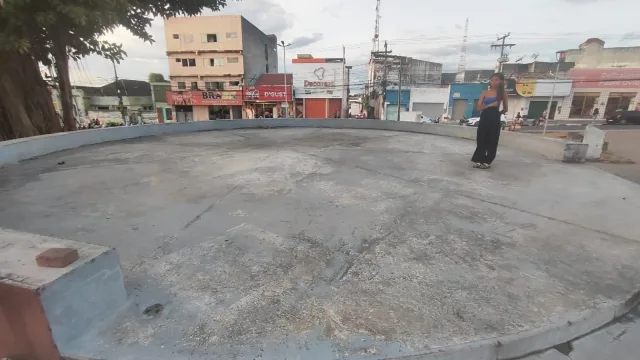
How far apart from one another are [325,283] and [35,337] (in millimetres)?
1428

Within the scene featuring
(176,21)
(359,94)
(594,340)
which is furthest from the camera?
(359,94)

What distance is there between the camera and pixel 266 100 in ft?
84.7

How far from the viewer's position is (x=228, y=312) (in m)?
1.67

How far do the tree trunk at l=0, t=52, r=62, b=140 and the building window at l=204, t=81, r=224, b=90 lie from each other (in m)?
20.5

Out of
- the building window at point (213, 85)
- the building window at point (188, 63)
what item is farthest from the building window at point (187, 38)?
the building window at point (213, 85)

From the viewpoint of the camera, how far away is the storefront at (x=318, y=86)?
82.1ft

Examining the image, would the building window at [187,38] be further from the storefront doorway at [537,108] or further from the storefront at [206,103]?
the storefront doorway at [537,108]

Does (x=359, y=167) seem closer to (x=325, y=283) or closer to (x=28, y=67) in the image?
(x=325, y=283)

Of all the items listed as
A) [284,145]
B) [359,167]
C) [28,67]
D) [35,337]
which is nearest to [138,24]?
[28,67]

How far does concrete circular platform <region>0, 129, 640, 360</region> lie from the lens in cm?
152

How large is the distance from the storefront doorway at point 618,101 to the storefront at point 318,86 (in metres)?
21.9

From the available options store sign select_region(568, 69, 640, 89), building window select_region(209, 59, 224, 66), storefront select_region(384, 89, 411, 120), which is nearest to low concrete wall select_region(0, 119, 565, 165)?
storefront select_region(384, 89, 411, 120)

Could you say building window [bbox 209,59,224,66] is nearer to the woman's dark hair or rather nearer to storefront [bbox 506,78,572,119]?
storefront [bbox 506,78,572,119]

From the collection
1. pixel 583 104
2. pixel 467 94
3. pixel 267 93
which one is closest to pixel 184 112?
pixel 267 93
